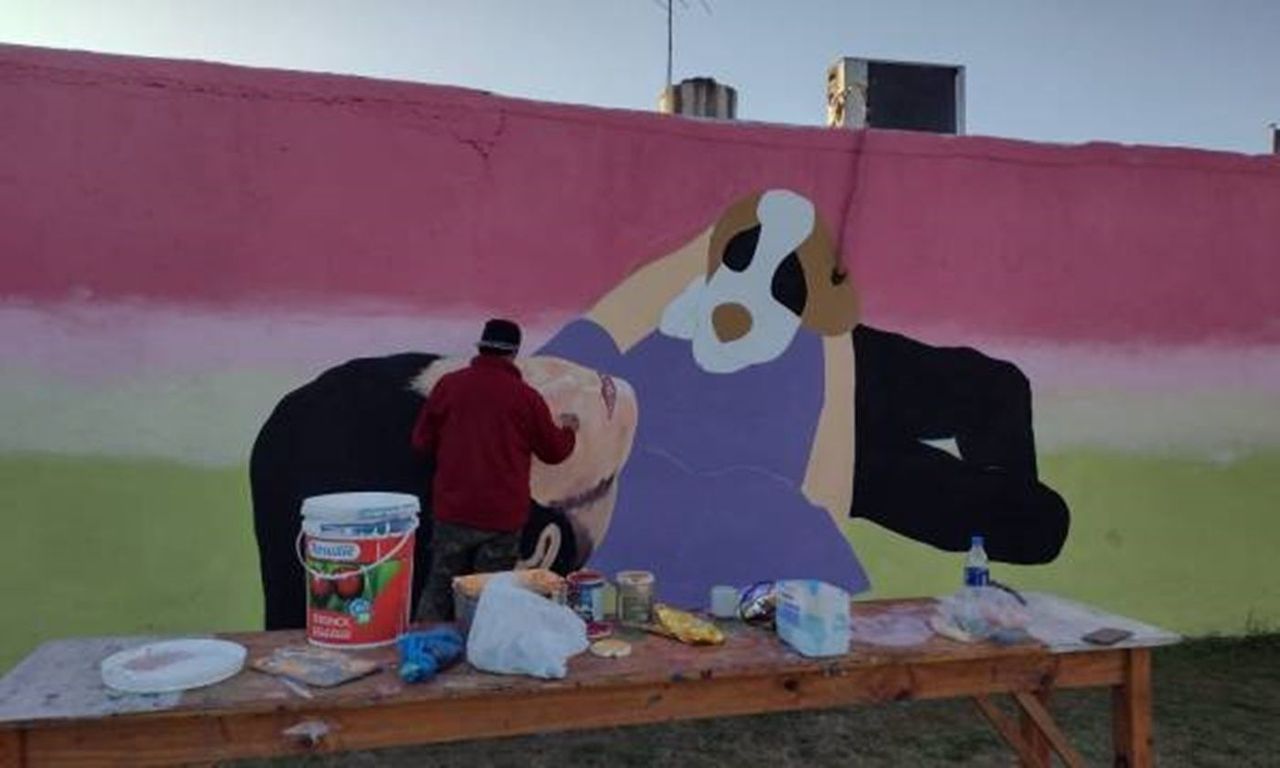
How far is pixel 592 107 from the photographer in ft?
14.9

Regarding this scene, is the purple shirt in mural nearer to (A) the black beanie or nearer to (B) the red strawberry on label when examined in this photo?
(A) the black beanie

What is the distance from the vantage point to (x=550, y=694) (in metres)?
2.43

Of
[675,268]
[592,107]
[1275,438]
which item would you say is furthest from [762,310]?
[1275,438]

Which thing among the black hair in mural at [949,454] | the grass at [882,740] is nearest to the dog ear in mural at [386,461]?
the grass at [882,740]

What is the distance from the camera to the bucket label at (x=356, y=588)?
8.40ft

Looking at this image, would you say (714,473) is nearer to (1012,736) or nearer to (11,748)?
(1012,736)

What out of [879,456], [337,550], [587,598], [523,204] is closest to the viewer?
[337,550]

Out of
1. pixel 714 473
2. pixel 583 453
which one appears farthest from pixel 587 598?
pixel 714 473

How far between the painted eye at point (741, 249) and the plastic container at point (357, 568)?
2.45 m

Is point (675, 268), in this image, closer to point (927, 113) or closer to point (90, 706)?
point (927, 113)

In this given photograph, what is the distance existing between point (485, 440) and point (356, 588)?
1331 mm

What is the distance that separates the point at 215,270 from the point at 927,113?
12.8ft

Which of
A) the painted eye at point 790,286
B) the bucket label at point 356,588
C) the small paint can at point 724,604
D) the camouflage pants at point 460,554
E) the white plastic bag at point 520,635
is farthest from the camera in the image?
the painted eye at point 790,286

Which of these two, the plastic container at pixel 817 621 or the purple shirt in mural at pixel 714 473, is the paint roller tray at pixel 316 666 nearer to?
the plastic container at pixel 817 621
